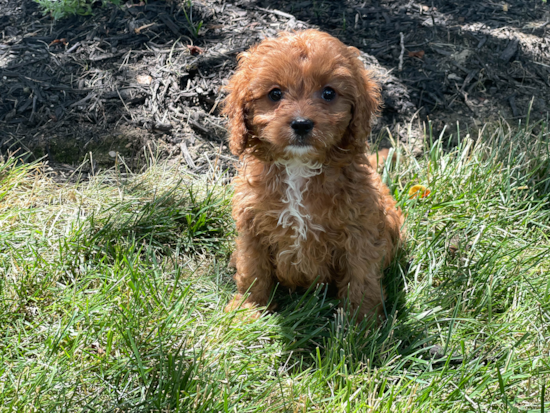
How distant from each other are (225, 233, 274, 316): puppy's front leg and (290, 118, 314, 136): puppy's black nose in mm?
905

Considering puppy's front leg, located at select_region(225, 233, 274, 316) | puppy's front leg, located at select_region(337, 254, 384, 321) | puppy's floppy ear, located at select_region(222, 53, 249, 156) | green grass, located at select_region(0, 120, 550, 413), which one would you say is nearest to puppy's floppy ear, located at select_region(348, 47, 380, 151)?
puppy's floppy ear, located at select_region(222, 53, 249, 156)

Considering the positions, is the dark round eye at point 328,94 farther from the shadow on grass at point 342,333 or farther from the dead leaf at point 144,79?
the dead leaf at point 144,79

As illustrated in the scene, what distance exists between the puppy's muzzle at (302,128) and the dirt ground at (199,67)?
215 centimetres

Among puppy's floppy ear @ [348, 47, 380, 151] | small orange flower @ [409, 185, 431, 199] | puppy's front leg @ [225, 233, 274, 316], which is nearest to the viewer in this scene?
puppy's floppy ear @ [348, 47, 380, 151]

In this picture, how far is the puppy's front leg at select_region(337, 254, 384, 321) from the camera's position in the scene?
3405 millimetres

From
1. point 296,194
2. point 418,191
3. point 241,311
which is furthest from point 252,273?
point 418,191

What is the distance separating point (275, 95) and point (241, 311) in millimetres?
1362

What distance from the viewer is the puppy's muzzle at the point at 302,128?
286 cm

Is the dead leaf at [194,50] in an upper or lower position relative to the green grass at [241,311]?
upper

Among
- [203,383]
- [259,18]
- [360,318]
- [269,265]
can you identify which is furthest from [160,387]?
[259,18]

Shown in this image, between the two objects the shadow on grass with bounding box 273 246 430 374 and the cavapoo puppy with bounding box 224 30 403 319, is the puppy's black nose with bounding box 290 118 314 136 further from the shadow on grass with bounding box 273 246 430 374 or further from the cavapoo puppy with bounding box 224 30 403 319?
the shadow on grass with bounding box 273 246 430 374

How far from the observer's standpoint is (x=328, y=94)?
10.0 feet

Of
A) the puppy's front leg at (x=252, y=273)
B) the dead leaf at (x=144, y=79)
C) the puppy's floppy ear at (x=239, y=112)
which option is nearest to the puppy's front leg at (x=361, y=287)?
the puppy's front leg at (x=252, y=273)

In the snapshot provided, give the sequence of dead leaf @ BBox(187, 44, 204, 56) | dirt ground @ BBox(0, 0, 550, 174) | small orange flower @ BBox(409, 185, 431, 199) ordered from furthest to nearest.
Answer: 1. dead leaf @ BBox(187, 44, 204, 56)
2. dirt ground @ BBox(0, 0, 550, 174)
3. small orange flower @ BBox(409, 185, 431, 199)
